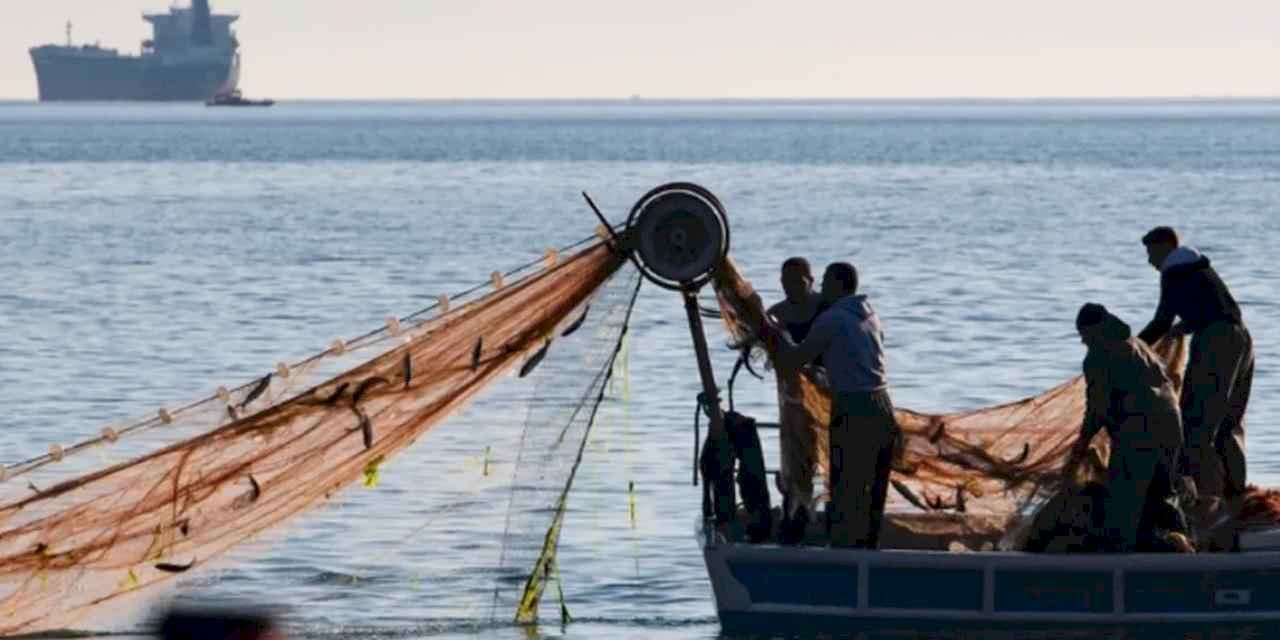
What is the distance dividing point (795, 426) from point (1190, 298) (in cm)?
227

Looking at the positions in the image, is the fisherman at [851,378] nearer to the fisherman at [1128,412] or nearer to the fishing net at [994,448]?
the fishing net at [994,448]

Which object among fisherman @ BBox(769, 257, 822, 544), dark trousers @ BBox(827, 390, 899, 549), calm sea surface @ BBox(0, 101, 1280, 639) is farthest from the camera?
calm sea surface @ BBox(0, 101, 1280, 639)

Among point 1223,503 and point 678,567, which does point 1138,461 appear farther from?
point 678,567

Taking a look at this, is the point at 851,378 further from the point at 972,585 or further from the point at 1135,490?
the point at 1135,490

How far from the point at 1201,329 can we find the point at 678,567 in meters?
5.03

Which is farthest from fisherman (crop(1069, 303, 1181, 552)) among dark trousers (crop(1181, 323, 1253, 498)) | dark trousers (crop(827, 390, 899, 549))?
dark trousers (crop(827, 390, 899, 549))

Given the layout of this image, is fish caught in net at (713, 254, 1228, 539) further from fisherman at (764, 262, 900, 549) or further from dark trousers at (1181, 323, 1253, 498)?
fisherman at (764, 262, 900, 549)

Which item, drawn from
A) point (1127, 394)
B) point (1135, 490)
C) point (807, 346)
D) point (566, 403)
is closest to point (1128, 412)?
point (1127, 394)

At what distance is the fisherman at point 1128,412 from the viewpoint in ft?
49.6

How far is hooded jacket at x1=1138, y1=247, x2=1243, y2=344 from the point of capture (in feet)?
52.1

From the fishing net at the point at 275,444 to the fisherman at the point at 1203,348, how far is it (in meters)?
2.99

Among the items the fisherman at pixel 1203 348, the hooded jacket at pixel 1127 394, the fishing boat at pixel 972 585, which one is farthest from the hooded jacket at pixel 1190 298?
the fishing boat at pixel 972 585

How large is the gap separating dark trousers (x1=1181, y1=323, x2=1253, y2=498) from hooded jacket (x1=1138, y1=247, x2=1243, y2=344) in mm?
71

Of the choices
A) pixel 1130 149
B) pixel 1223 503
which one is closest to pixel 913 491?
pixel 1223 503
